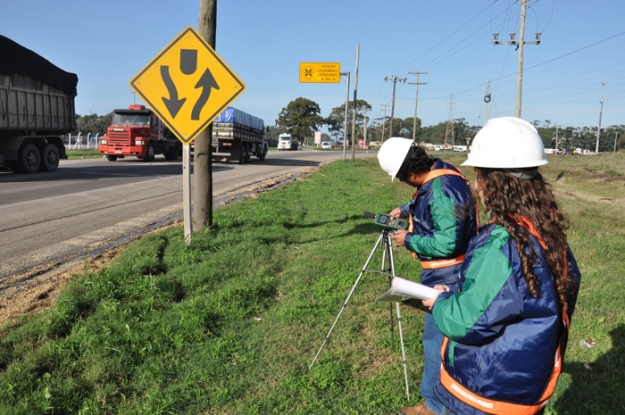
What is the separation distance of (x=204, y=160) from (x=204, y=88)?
128cm

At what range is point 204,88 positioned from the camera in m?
6.44

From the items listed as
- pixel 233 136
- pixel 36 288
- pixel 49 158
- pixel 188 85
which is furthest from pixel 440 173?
pixel 233 136

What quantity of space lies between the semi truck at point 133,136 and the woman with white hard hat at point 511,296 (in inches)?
985

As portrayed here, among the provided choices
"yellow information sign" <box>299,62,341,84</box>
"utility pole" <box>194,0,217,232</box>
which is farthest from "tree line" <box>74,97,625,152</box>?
"utility pole" <box>194,0,217,232</box>

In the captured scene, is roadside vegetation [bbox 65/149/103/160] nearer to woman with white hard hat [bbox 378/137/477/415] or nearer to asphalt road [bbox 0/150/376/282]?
asphalt road [bbox 0/150/376/282]

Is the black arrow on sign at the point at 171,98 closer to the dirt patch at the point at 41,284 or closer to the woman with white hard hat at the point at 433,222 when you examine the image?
the dirt patch at the point at 41,284

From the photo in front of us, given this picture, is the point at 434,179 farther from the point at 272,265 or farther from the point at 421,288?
the point at 272,265

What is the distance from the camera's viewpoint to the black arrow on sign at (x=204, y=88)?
6402 millimetres

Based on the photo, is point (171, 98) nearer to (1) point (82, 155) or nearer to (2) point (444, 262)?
(2) point (444, 262)

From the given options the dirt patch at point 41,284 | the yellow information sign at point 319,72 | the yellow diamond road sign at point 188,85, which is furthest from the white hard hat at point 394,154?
the yellow information sign at point 319,72

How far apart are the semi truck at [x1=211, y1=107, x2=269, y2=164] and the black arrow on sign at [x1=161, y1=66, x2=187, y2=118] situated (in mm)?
18533

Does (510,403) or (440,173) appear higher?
(440,173)

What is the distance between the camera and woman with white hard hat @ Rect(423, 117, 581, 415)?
68.3 inches

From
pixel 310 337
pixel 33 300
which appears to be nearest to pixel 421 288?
pixel 310 337
